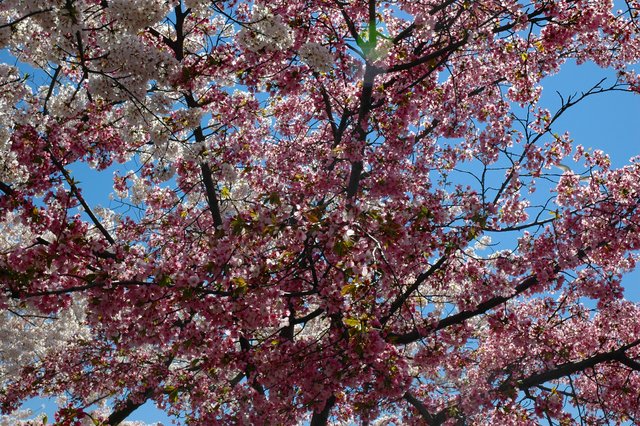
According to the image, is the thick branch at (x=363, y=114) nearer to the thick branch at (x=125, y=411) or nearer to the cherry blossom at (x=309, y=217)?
the cherry blossom at (x=309, y=217)

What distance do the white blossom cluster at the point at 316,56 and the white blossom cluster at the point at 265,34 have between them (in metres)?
0.40

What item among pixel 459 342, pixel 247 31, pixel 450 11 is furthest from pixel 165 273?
pixel 450 11

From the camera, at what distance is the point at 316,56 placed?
7.61 meters

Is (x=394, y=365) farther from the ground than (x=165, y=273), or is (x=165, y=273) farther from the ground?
(x=165, y=273)

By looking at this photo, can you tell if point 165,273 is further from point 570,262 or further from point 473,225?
point 570,262

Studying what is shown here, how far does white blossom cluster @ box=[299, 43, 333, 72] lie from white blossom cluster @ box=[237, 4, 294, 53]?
1.30ft

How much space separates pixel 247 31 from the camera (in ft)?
25.9

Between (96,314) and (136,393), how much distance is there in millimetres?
4009

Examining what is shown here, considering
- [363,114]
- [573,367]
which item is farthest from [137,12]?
[573,367]

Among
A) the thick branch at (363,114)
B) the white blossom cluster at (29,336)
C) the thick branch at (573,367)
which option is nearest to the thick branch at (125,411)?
the thick branch at (363,114)

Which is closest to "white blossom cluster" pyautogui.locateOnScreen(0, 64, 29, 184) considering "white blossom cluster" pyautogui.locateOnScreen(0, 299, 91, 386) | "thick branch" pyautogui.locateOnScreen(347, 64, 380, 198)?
"thick branch" pyautogui.locateOnScreen(347, 64, 380, 198)

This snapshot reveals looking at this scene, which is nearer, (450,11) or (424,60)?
(424,60)

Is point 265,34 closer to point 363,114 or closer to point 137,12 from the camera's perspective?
point 137,12

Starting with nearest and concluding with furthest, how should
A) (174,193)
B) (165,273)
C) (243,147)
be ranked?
1. (165,273)
2. (243,147)
3. (174,193)
